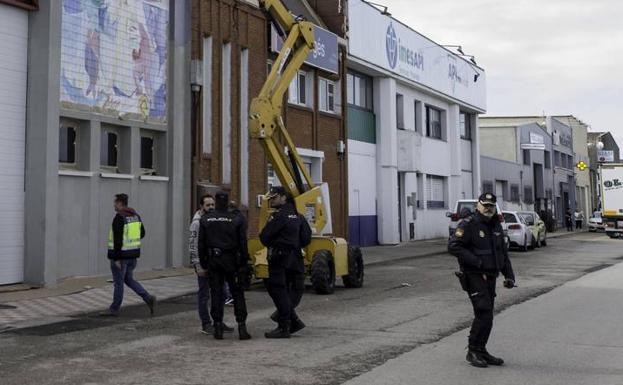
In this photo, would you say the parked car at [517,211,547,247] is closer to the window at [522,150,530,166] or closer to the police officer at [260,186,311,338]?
the police officer at [260,186,311,338]

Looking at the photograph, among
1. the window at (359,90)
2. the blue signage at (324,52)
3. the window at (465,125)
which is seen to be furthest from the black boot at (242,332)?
the window at (465,125)

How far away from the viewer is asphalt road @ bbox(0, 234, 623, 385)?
692 centimetres

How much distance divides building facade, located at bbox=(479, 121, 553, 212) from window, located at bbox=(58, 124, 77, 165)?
113 ft

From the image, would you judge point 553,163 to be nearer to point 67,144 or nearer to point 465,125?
point 465,125

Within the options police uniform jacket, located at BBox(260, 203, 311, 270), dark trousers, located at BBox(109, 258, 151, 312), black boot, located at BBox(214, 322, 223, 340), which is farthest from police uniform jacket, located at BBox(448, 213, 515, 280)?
dark trousers, located at BBox(109, 258, 151, 312)

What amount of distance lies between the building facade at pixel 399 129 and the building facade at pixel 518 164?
30.3 feet

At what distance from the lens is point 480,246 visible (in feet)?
24.2

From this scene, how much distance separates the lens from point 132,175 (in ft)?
56.5

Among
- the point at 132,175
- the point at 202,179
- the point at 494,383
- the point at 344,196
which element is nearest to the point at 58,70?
the point at 132,175

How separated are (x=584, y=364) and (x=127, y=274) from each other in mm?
6678

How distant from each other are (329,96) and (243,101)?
6.55 metres

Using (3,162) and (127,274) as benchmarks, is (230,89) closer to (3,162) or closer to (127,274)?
(3,162)

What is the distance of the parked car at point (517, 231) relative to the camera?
27.4m

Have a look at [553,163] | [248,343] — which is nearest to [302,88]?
[248,343]
